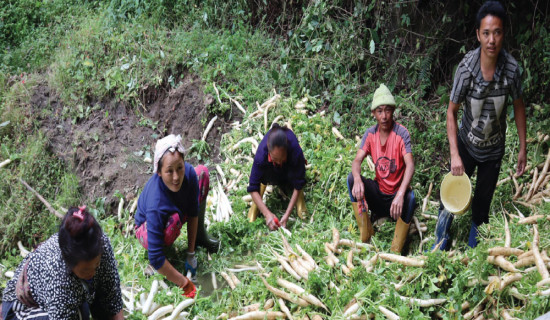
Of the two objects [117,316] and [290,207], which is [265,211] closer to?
[290,207]

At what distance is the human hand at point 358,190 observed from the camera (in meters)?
3.93

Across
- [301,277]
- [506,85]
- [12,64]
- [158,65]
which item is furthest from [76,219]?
[12,64]

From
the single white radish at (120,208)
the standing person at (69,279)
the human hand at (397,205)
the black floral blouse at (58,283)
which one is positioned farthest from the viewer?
the single white radish at (120,208)

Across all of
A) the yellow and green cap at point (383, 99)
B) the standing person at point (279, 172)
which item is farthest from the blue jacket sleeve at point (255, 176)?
the yellow and green cap at point (383, 99)

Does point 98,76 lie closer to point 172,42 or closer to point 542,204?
point 172,42

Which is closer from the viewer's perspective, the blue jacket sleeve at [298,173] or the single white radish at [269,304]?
the single white radish at [269,304]

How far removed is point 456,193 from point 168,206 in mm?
2236

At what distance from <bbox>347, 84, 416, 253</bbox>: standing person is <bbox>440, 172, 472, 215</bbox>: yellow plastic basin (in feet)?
0.85

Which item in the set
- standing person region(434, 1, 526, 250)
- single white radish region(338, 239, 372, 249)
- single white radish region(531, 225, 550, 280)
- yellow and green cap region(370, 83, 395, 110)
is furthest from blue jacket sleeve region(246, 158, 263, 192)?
single white radish region(531, 225, 550, 280)

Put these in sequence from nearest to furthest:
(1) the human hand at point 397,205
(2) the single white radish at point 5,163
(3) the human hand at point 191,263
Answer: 1. (1) the human hand at point 397,205
2. (3) the human hand at point 191,263
3. (2) the single white radish at point 5,163

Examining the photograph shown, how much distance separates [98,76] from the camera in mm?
7348

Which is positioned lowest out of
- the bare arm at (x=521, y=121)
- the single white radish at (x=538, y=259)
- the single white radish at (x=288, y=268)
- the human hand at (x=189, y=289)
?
the human hand at (x=189, y=289)

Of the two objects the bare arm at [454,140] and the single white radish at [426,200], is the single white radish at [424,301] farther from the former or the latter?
the single white radish at [426,200]

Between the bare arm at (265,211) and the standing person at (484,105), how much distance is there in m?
1.47
